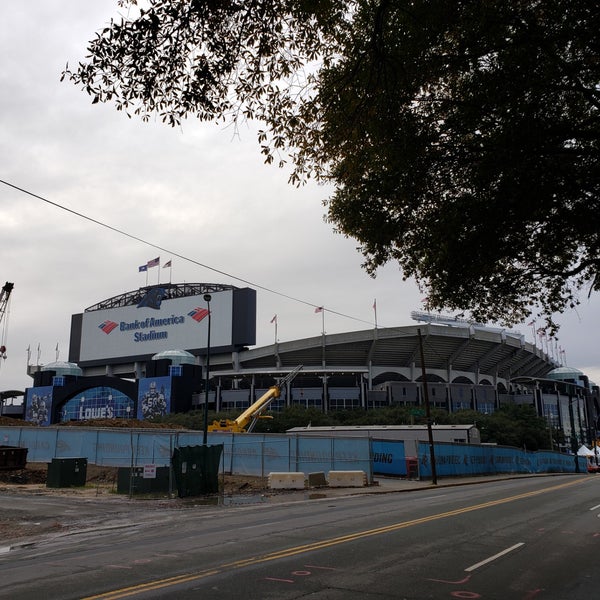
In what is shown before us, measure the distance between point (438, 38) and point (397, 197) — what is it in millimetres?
3100

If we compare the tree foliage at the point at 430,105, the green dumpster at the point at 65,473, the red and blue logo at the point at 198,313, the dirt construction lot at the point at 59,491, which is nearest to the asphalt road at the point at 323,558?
the dirt construction lot at the point at 59,491

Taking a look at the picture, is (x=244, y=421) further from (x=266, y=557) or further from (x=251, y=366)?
(x=251, y=366)

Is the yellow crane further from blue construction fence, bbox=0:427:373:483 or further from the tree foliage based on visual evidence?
the tree foliage

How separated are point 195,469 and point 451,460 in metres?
24.8

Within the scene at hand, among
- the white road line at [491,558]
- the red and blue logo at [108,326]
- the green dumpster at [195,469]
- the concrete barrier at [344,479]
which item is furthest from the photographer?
the red and blue logo at [108,326]

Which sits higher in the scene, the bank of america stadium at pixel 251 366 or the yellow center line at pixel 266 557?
the bank of america stadium at pixel 251 366

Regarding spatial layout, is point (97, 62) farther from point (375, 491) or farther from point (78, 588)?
point (375, 491)

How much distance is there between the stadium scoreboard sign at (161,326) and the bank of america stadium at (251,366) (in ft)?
0.75

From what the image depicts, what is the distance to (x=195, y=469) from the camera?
26.8 meters

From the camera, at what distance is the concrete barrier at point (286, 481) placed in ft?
97.9

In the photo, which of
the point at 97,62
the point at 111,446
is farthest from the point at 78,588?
the point at 111,446

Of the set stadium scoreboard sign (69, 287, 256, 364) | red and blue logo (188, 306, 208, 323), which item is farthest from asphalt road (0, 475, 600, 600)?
red and blue logo (188, 306, 208, 323)

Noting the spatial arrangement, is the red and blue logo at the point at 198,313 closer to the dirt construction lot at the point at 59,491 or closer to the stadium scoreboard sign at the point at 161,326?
the stadium scoreboard sign at the point at 161,326

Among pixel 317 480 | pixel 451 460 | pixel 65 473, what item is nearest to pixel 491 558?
pixel 317 480
